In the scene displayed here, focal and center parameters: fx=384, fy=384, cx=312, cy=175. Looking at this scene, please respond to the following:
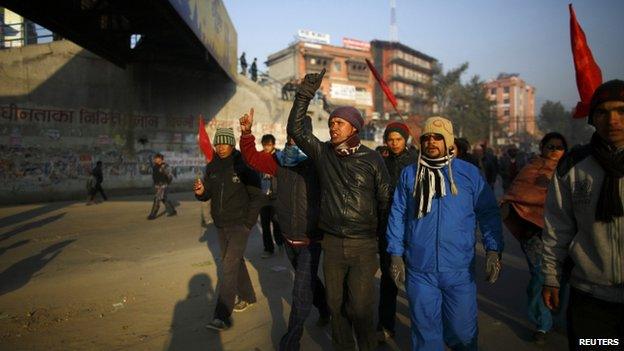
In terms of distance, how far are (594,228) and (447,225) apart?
0.79 metres

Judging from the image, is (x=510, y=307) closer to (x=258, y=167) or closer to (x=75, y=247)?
(x=258, y=167)

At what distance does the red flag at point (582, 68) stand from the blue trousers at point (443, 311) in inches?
65.6

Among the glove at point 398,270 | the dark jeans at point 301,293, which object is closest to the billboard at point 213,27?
the dark jeans at point 301,293

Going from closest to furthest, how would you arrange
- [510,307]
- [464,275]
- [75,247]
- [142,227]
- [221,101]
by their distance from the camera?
[464,275] → [510,307] → [75,247] → [142,227] → [221,101]

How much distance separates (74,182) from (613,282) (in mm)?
17325

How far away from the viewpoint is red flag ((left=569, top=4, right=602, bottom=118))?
3.08m

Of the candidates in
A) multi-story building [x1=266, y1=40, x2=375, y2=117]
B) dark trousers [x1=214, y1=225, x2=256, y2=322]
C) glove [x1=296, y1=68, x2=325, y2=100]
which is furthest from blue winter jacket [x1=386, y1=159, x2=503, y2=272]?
multi-story building [x1=266, y1=40, x2=375, y2=117]

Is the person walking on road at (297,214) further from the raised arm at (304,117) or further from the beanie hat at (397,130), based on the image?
the beanie hat at (397,130)

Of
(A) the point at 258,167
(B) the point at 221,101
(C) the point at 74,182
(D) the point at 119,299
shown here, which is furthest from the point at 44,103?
(A) the point at 258,167

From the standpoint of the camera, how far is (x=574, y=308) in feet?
6.76

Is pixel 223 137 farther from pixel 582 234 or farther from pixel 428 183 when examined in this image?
pixel 582 234

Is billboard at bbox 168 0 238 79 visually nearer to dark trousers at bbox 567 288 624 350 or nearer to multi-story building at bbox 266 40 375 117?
dark trousers at bbox 567 288 624 350

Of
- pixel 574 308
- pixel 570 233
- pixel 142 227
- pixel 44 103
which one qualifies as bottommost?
pixel 142 227

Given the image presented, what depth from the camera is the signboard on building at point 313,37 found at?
51750 millimetres
